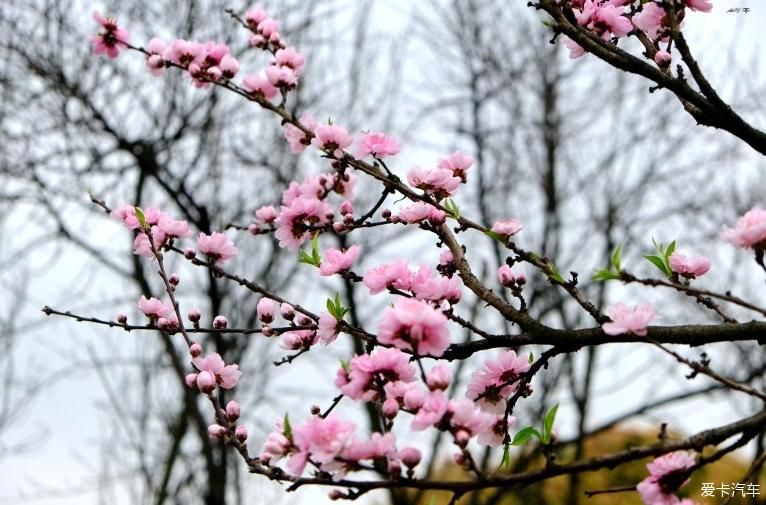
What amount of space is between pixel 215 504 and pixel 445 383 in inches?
156

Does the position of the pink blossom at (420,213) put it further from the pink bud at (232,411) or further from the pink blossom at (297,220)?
the pink bud at (232,411)

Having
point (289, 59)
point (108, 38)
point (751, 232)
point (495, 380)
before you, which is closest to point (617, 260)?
point (751, 232)

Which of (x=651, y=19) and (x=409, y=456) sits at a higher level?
(x=651, y=19)

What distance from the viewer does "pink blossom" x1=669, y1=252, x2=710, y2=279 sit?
2035 millimetres

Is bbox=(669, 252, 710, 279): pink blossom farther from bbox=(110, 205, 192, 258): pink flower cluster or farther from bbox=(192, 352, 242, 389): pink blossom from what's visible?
bbox=(110, 205, 192, 258): pink flower cluster

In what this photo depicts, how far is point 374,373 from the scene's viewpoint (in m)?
1.63

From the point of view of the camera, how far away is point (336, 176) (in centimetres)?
272

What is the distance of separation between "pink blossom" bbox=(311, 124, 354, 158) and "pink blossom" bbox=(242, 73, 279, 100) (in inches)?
18.8

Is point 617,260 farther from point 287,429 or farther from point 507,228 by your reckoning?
point 287,429

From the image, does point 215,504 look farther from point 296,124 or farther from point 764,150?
point 764,150

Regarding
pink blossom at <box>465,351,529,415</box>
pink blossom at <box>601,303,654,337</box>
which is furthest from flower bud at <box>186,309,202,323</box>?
pink blossom at <box>601,303,654,337</box>

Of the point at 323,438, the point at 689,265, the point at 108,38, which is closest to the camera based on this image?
the point at 323,438

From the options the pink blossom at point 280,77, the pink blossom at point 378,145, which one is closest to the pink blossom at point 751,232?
the pink blossom at point 378,145

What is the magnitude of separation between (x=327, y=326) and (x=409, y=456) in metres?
0.54
